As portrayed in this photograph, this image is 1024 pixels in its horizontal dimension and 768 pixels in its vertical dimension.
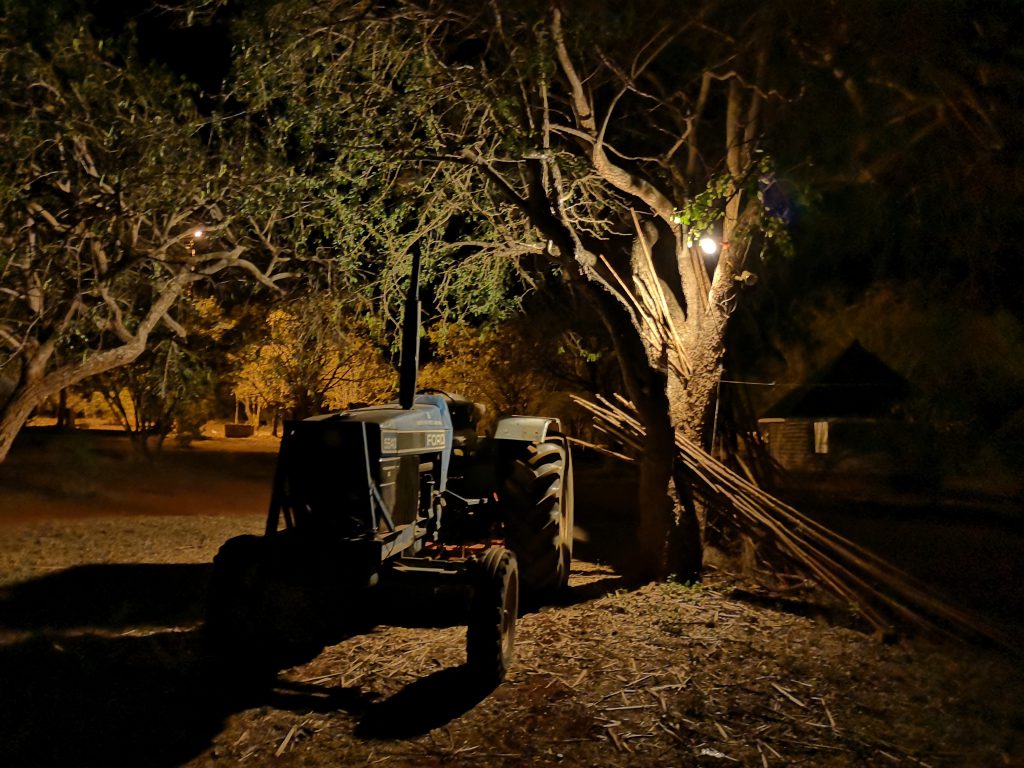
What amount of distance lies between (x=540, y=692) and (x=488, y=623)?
23.6 inches

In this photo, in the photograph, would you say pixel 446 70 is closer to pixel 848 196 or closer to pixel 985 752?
pixel 985 752

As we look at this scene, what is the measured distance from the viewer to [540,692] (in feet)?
19.0

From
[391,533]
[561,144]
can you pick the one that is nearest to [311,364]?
[561,144]

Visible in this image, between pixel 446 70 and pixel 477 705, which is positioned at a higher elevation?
pixel 446 70

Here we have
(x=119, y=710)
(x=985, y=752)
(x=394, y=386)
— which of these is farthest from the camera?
(x=394, y=386)

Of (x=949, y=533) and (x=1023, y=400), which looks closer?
(x=949, y=533)

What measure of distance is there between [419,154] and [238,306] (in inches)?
802

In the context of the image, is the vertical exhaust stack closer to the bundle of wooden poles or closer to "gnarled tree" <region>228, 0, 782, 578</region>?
"gnarled tree" <region>228, 0, 782, 578</region>

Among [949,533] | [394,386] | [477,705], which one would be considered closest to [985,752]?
[477,705]

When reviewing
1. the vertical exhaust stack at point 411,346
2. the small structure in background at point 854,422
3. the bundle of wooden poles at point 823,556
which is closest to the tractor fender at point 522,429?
the bundle of wooden poles at point 823,556

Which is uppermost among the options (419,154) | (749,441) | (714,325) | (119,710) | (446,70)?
(446,70)

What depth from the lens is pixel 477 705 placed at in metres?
5.61

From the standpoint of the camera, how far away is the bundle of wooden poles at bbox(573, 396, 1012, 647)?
7027 millimetres

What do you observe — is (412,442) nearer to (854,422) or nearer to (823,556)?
(823,556)
